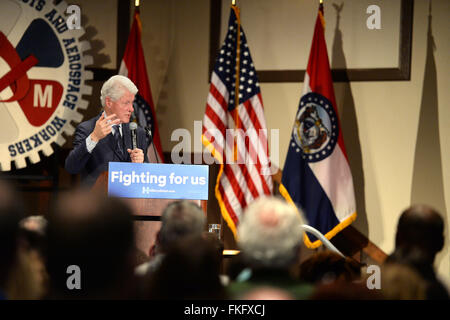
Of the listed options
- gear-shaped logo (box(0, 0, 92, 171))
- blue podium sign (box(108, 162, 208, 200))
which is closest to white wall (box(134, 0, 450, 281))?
gear-shaped logo (box(0, 0, 92, 171))

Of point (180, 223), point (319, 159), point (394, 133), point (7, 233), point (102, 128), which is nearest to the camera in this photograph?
point (7, 233)

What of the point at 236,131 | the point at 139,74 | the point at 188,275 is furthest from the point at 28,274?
the point at 139,74

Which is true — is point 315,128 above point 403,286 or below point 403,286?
above

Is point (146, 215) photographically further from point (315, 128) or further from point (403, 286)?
point (315, 128)

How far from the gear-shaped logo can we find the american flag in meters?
1.19

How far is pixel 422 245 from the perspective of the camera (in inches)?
75.6

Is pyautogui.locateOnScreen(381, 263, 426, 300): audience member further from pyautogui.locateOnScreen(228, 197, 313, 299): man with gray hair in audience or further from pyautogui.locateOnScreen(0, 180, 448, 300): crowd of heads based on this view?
pyautogui.locateOnScreen(228, 197, 313, 299): man with gray hair in audience

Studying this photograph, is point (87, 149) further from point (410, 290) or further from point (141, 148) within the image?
point (410, 290)

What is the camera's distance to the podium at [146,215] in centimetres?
309

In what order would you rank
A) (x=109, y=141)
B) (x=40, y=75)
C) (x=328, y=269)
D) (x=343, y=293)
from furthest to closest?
(x=40, y=75)
(x=109, y=141)
(x=328, y=269)
(x=343, y=293)

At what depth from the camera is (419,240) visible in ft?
6.36

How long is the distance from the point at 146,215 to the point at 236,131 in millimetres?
2112

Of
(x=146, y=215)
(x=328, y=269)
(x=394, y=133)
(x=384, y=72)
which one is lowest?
(x=328, y=269)
